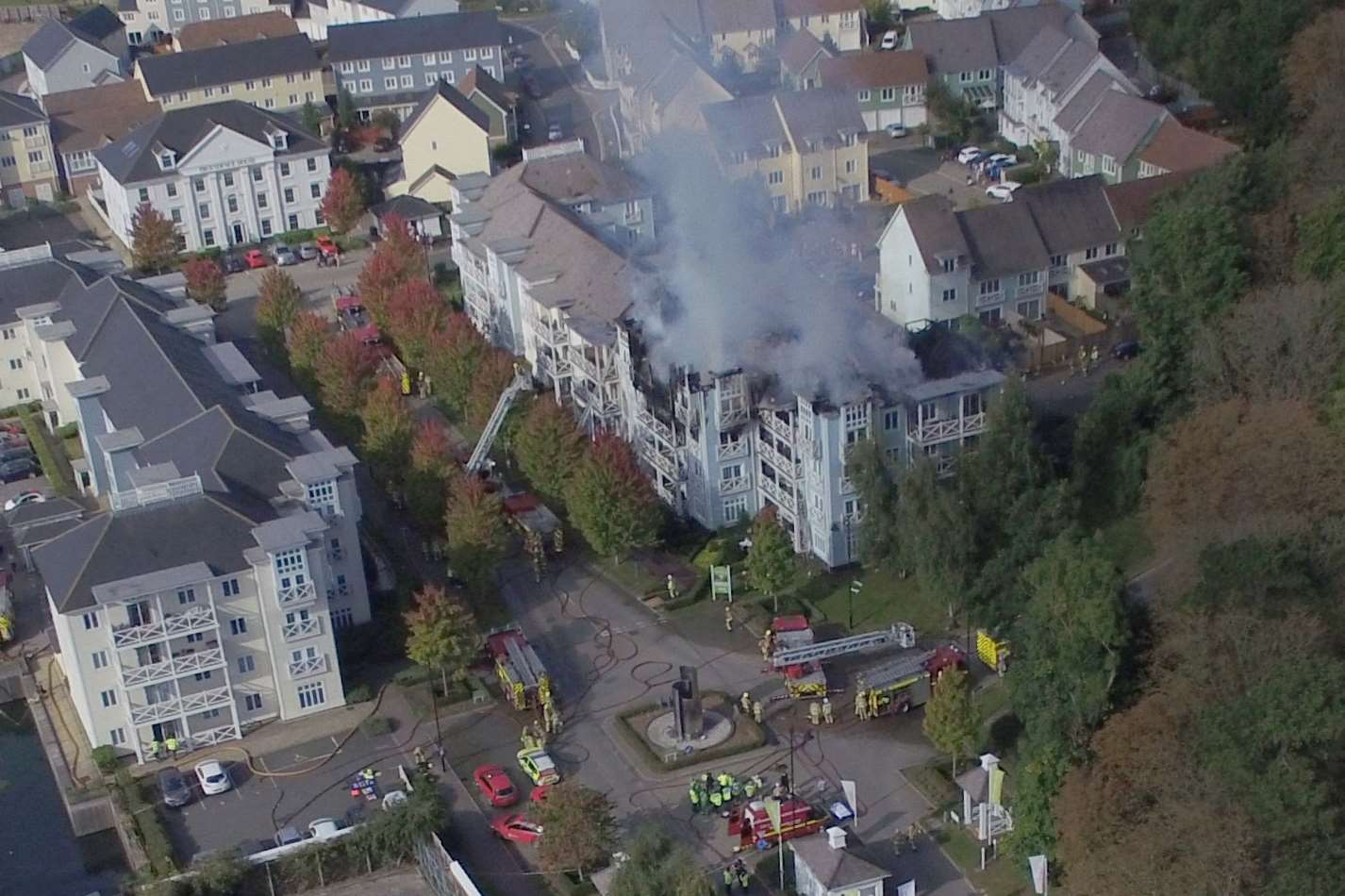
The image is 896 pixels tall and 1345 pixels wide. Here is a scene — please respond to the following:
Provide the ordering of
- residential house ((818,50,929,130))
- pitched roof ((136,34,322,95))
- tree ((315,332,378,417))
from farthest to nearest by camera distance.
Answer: pitched roof ((136,34,322,95)), residential house ((818,50,929,130)), tree ((315,332,378,417))

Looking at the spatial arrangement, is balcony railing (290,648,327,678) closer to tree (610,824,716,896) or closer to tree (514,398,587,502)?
tree (514,398,587,502)

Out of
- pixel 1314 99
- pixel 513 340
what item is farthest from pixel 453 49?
pixel 1314 99

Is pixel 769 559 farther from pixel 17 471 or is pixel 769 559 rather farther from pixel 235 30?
pixel 235 30

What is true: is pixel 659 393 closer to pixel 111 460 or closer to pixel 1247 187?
pixel 111 460

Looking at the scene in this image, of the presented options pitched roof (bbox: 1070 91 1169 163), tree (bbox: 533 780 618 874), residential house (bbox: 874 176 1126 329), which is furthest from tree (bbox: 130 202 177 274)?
tree (bbox: 533 780 618 874)

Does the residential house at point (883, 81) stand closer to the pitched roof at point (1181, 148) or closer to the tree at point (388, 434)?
the pitched roof at point (1181, 148)
